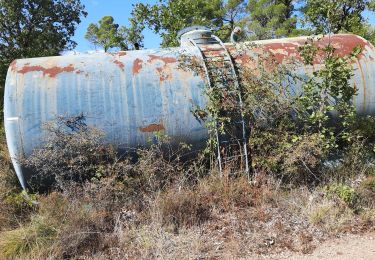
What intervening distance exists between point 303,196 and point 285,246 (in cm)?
121

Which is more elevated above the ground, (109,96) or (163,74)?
(163,74)

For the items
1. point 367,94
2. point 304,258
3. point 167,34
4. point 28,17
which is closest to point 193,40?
point 367,94

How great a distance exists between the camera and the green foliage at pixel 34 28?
1472cm

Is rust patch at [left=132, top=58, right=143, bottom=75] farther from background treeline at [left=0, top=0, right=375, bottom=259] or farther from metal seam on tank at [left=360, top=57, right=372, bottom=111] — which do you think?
metal seam on tank at [left=360, top=57, right=372, bottom=111]

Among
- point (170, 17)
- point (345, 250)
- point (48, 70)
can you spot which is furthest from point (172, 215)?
point (170, 17)

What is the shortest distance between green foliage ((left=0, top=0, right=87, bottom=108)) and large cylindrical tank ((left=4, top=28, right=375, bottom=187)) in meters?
9.03

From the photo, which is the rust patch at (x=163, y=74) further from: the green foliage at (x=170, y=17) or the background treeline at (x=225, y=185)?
the green foliage at (x=170, y=17)

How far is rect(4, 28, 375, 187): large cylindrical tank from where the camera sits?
231 inches

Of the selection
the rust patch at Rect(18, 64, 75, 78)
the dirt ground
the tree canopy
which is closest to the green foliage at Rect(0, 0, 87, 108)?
the tree canopy

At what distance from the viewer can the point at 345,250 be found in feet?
15.5

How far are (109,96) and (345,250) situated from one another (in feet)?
12.4

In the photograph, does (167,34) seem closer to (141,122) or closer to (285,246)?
(141,122)

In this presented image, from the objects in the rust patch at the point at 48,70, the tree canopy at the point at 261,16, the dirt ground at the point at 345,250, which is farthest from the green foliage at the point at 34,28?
the dirt ground at the point at 345,250

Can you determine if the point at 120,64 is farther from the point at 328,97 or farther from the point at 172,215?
the point at 328,97
